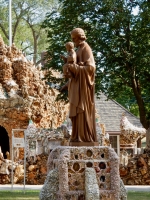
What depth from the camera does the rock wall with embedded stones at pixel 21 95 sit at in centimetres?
2939

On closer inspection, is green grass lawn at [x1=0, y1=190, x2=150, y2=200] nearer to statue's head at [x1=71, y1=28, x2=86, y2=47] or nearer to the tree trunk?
statue's head at [x1=71, y1=28, x2=86, y2=47]

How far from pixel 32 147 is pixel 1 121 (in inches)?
134

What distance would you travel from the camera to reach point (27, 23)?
49344 mm

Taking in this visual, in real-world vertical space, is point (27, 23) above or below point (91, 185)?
above

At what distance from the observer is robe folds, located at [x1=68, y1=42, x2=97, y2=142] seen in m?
12.7

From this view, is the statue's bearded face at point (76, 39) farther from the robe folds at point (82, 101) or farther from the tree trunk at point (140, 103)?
the tree trunk at point (140, 103)

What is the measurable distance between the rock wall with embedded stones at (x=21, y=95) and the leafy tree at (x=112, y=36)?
3.60 metres

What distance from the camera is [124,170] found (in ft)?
79.8

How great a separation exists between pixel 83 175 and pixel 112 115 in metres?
27.9

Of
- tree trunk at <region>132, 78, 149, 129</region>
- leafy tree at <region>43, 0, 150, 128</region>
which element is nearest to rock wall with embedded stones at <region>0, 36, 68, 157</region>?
leafy tree at <region>43, 0, 150, 128</region>

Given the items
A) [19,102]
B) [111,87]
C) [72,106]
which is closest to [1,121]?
[19,102]

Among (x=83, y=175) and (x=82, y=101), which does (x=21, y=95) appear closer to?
(x=82, y=101)

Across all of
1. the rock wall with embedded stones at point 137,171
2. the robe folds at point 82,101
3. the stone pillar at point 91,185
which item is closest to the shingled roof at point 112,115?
the rock wall with embedded stones at point 137,171

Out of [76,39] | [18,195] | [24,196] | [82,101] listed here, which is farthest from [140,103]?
[82,101]
